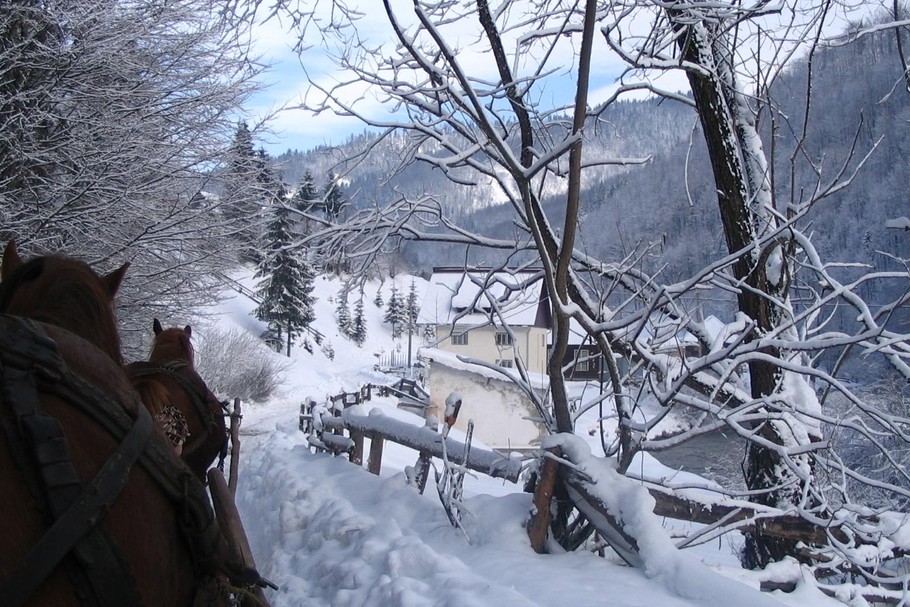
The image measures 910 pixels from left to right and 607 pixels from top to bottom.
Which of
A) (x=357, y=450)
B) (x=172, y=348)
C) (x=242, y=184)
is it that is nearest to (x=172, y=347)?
(x=172, y=348)

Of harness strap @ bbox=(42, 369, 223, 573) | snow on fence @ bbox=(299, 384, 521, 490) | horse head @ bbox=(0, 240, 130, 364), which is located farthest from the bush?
harness strap @ bbox=(42, 369, 223, 573)

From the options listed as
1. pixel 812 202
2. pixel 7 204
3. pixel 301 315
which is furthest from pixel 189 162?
pixel 301 315

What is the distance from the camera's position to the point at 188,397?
4.45 m

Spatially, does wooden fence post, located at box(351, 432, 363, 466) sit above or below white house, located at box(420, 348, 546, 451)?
above

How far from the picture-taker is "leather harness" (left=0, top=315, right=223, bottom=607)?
1.45m

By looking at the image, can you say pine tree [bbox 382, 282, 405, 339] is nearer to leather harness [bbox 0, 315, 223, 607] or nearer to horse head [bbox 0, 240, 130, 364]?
horse head [bbox 0, 240, 130, 364]

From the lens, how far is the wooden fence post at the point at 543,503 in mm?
4051

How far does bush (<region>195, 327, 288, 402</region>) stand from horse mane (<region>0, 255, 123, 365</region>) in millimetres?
22687

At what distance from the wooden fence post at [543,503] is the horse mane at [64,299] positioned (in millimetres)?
2596

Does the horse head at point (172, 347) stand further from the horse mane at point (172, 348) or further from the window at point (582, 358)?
the window at point (582, 358)

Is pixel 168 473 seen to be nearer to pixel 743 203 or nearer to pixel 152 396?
pixel 152 396

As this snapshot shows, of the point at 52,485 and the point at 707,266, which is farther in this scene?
the point at 707,266

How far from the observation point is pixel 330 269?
5.45 metres

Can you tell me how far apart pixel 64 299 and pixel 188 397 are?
253 centimetres
